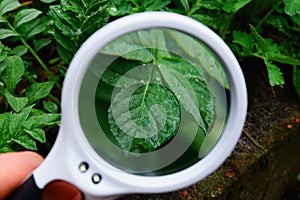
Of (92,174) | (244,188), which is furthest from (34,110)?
(244,188)

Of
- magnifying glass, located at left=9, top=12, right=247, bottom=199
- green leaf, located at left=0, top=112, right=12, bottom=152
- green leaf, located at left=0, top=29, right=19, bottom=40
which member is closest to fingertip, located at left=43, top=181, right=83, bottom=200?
magnifying glass, located at left=9, top=12, right=247, bottom=199

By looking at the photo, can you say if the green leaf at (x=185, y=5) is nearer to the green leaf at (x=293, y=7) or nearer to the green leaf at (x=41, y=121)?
the green leaf at (x=293, y=7)

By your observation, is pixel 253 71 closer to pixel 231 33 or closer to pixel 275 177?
pixel 231 33

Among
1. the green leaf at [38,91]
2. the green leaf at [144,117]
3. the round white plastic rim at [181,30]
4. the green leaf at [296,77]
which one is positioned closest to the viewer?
the round white plastic rim at [181,30]

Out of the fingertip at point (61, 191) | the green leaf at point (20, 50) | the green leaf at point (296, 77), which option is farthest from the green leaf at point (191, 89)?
the green leaf at point (296, 77)

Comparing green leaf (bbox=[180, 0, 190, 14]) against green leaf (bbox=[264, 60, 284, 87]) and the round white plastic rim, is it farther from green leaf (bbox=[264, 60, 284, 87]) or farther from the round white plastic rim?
the round white plastic rim

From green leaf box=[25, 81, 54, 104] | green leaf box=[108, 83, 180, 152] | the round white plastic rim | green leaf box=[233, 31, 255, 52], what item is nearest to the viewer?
the round white plastic rim
